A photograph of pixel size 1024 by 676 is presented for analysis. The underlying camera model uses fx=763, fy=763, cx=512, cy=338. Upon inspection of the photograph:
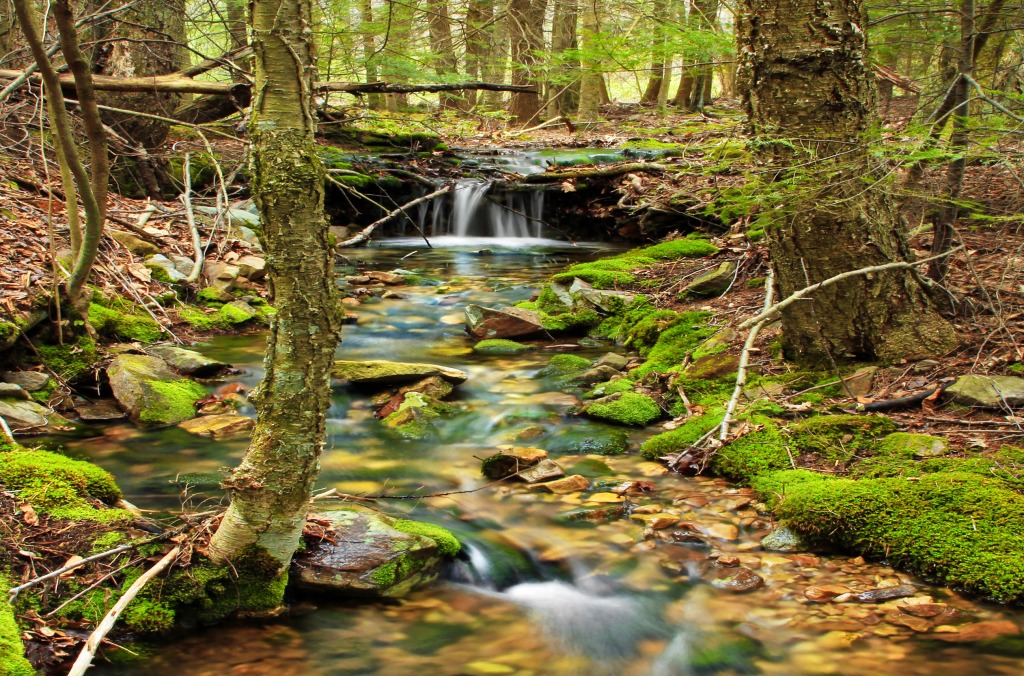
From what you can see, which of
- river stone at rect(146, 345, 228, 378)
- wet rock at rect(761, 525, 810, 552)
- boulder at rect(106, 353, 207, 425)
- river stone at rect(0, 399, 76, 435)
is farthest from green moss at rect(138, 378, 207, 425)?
wet rock at rect(761, 525, 810, 552)

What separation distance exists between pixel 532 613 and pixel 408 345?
173 inches

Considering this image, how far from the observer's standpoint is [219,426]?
17.1 feet

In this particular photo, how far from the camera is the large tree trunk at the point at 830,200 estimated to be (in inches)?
175

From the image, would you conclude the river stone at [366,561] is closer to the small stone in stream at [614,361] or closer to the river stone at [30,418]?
the river stone at [30,418]

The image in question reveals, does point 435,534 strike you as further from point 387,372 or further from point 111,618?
point 387,372

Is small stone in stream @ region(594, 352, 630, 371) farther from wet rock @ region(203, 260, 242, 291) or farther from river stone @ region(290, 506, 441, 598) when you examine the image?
wet rock @ region(203, 260, 242, 291)

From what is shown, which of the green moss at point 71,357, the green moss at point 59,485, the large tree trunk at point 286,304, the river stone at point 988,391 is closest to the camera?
the large tree trunk at point 286,304

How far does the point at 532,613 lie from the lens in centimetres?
341

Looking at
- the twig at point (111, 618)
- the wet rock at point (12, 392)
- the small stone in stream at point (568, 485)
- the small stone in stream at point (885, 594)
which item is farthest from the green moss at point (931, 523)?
the wet rock at point (12, 392)

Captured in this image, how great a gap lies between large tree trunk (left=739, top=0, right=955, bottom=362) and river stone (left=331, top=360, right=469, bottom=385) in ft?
8.78

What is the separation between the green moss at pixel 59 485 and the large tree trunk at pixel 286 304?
0.69 meters

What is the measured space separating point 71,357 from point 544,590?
4110 mm

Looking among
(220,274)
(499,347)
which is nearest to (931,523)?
(499,347)

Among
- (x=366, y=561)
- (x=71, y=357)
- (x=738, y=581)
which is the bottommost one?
(x=738, y=581)
